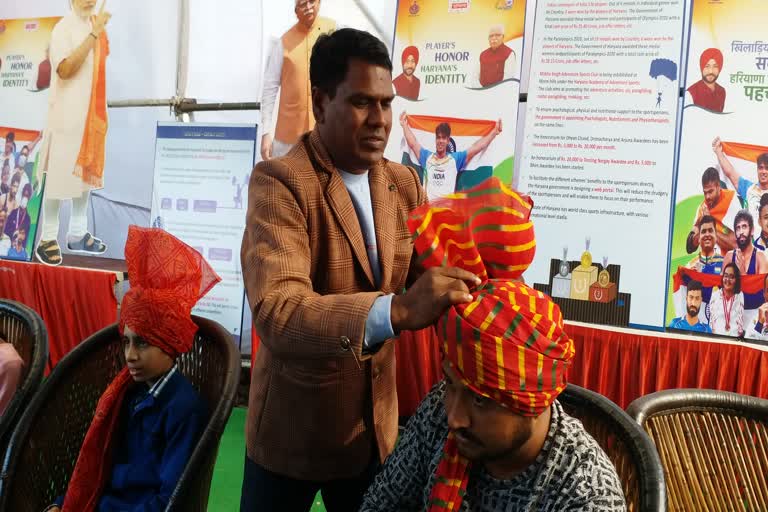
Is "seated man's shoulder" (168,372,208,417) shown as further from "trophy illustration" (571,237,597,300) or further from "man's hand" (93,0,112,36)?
"man's hand" (93,0,112,36)

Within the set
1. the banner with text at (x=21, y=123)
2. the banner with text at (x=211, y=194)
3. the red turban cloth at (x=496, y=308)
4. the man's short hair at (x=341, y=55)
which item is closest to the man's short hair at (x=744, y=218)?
the man's short hair at (x=341, y=55)

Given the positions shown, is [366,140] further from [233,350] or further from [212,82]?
[212,82]

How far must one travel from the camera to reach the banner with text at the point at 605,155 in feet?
9.11

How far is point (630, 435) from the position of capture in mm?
1142

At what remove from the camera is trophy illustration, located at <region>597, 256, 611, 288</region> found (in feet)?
9.25

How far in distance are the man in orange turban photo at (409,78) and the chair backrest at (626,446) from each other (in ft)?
7.21

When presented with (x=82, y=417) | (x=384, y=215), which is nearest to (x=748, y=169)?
(x=384, y=215)


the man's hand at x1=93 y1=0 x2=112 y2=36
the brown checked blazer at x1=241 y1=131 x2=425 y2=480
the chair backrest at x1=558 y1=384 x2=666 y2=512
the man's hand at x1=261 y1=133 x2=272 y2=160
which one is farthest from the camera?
the man's hand at x1=93 y1=0 x2=112 y2=36

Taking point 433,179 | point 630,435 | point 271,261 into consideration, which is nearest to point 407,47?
point 433,179

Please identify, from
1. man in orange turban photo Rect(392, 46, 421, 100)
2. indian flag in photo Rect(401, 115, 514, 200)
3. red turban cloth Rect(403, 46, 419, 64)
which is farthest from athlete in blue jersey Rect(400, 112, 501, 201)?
red turban cloth Rect(403, 46, 419, 64)

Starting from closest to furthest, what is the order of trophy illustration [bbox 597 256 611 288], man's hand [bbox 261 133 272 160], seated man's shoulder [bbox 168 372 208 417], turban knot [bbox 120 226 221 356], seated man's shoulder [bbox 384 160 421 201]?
seated man's shoulder [bbox 384 160 421 201] < seated man's shoulder [bbox 168 372 208 417] < turban knot [bbox 120 226 221 356] < trophy illustration [bbox 597 256 611 288] < man's hand [bbox 261 133 272 160]

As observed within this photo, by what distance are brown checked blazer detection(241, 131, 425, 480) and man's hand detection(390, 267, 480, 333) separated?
11.5 inches

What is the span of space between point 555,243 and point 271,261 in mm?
1959

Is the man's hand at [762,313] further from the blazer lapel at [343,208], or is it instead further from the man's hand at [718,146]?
the blazer lapel at [343,208]
